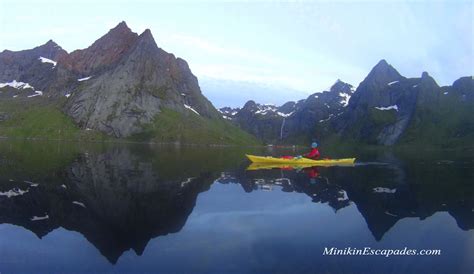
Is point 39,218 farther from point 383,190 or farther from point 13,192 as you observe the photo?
point 383,190

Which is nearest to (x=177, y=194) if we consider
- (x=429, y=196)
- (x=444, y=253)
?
(x=444, y=253)

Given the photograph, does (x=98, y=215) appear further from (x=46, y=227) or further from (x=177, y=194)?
(x=177, y=194)

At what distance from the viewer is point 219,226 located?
27.3 meters

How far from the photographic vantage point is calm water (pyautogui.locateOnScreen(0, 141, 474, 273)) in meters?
19.9

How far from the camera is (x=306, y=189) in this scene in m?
45.3

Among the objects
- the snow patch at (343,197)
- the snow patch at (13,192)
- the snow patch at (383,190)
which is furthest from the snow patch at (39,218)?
the snow patch at (383,190)

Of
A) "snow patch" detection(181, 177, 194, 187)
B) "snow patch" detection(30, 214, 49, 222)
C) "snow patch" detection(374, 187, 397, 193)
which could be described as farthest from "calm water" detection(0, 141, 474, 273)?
"snow patch" detection(181, 177, 194, 187)

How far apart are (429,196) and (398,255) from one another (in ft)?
72.9

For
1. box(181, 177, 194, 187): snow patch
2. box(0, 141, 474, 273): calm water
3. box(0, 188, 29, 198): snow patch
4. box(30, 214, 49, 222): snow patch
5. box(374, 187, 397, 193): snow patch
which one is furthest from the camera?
box(181, 177, 194, 187): snow patch

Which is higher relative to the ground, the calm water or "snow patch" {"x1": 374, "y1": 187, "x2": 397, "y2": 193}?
"snow patch" {"x1": 374, "y1": 187, "x2": 397, "y2": 193}

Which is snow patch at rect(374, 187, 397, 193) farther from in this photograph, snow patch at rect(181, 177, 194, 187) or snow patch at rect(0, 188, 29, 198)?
snow patch at rect(0, 188, 29, 198)

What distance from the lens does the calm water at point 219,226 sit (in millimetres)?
19938

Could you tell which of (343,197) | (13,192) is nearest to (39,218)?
(13,192)

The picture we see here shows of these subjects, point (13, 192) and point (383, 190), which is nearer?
point (13, 192)
